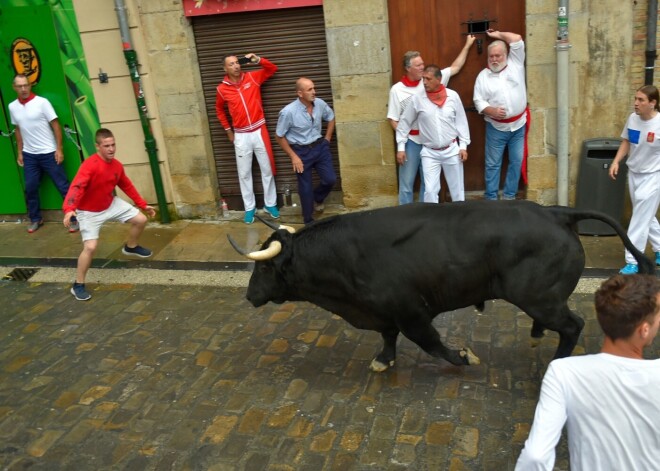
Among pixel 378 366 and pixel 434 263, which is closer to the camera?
pixel 434 263

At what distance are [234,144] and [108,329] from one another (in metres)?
3.26

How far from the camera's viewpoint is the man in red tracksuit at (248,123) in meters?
8.61

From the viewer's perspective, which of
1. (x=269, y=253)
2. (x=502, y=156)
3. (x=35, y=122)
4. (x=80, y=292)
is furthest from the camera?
(x=35, y=122)

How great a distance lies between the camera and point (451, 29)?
26.7 feet

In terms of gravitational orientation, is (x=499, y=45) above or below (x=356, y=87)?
above

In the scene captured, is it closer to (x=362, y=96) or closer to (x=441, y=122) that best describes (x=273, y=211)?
(x=362, y=96)

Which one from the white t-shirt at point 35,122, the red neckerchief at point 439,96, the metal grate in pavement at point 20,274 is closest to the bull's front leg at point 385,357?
the red neckerchief at point 439,96

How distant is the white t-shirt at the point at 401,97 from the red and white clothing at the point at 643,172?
2245 millimetres

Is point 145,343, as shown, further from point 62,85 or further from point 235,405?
point 62,85

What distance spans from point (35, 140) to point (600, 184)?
6992 mm

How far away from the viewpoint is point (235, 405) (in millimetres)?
5113

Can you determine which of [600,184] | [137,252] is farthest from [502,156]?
[137,252]

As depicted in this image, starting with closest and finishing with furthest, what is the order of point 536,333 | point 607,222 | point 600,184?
point 607,222 < point 536,333 < point 600,184

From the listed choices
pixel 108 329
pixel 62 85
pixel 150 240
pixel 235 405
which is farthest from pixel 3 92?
pixel 235 405
